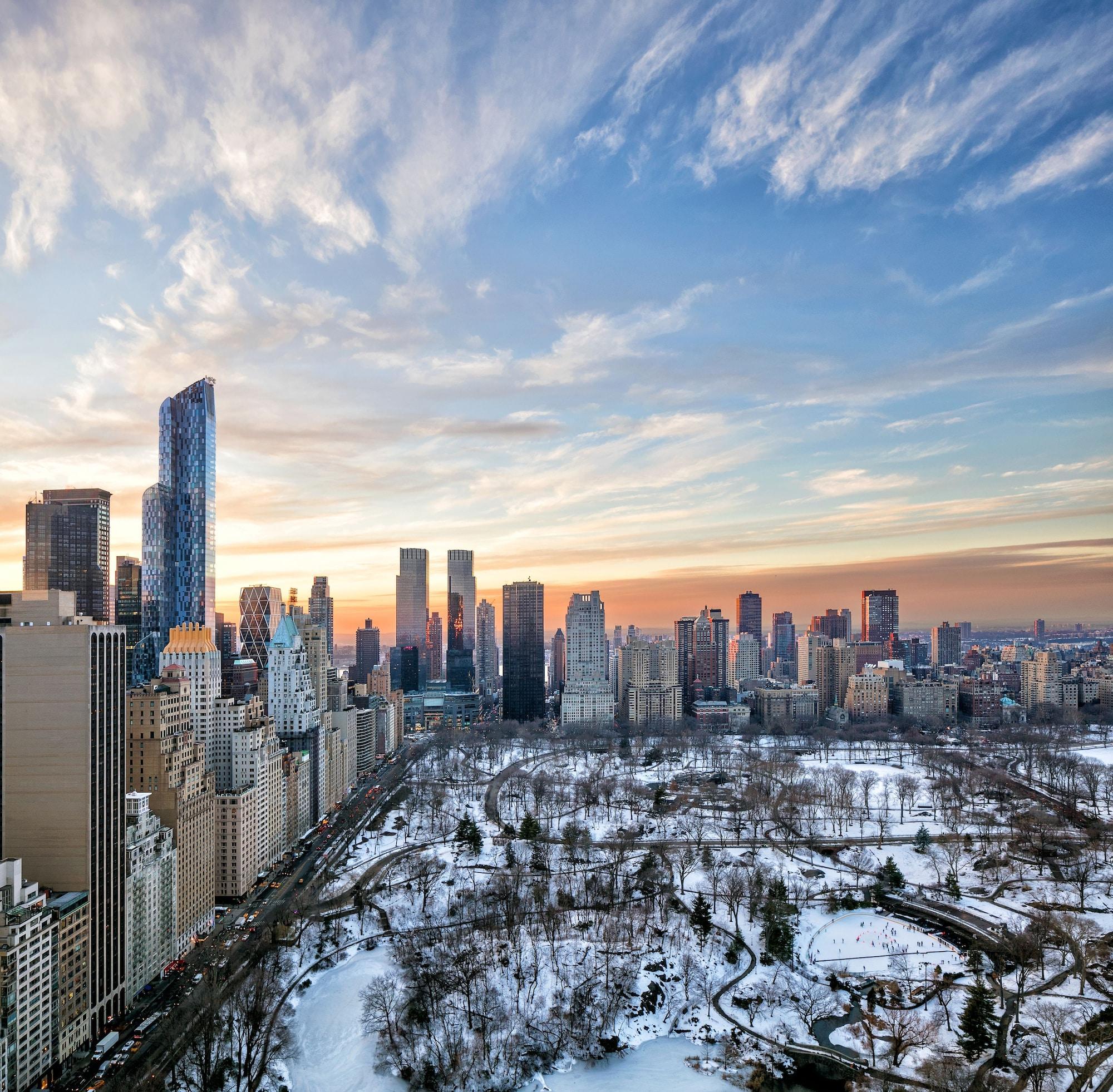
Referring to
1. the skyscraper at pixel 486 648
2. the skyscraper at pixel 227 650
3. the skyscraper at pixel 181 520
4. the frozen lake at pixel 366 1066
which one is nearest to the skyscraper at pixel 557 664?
the skyscraper at pixel 486 648

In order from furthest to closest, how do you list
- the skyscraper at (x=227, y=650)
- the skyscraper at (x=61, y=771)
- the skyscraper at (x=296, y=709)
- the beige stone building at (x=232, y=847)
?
1. the skyscraper at (x=227, y=650)
2. the skyscraper at (x=296, y=709)
3. the beige stone building at (x=232, y=847)
4. the skyscraper at (x=61, y=771)

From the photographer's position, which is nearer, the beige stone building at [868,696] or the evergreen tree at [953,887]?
the evergreen tree at [953,887]

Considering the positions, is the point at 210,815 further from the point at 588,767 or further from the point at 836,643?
the point at 836,643

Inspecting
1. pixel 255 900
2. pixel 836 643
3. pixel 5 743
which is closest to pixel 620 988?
pixel 255 900

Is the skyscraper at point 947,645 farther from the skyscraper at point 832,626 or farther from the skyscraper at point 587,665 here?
the skyscraper at point 587,665

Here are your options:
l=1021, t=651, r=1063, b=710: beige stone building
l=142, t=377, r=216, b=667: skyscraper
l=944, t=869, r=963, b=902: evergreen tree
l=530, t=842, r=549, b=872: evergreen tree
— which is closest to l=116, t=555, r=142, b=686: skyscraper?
l=142, t=377, r=216, b=667: skyscraper

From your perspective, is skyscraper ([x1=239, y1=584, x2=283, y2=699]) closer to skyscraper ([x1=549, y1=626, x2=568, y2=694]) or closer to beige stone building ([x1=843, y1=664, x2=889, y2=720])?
skyscraper ([x1=549, y1=626, x2=568, y2=694])
